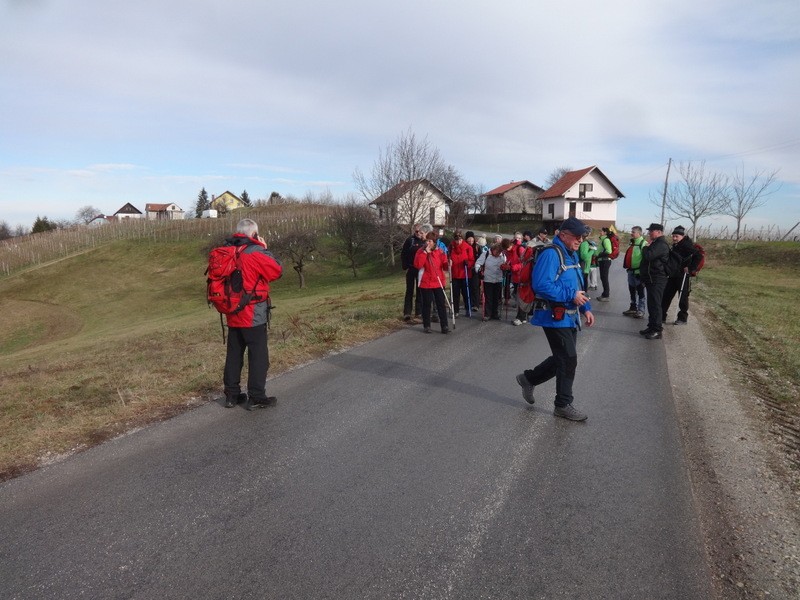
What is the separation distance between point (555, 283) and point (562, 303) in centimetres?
22

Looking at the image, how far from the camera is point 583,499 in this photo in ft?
12.5

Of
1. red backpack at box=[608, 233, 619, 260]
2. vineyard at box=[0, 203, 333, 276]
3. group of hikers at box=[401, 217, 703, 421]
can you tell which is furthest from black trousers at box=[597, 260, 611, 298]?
vineyard at box=[0, 203, 333, 276]

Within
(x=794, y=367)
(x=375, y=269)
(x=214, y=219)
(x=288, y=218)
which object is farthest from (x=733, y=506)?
(x=214, y=219)

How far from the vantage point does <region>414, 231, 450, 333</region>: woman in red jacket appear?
385 inches

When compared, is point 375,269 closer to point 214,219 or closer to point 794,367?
point 214,219

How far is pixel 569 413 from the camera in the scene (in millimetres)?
5391

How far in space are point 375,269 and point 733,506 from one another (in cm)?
4227

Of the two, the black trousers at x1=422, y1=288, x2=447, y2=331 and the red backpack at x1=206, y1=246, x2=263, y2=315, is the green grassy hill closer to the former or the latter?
the black trousers at x1=422, y1=288, x2=447, y2=331

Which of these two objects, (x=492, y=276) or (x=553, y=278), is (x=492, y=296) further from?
(x=553, y=278)

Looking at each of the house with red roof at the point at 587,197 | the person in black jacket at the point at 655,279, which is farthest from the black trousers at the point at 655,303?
the house with red roof at the point at 587,197

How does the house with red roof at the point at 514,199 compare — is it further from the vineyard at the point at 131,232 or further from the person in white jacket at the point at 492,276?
the person in white jacket at the point at 492,276

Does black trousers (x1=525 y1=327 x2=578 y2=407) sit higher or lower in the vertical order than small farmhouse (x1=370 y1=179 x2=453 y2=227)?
lower

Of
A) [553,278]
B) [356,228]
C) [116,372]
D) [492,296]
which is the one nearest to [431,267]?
[492,296]

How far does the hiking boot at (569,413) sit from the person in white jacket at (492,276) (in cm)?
609
